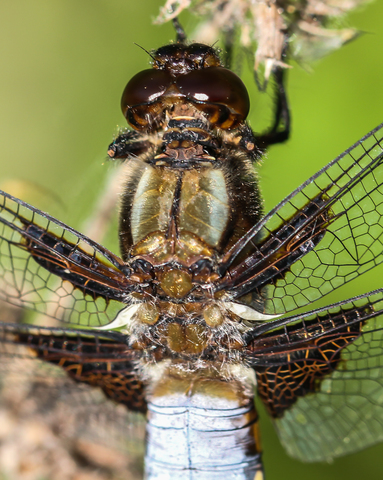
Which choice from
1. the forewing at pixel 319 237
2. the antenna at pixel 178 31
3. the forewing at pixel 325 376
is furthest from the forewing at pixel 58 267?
the antenna at pixel 178 31

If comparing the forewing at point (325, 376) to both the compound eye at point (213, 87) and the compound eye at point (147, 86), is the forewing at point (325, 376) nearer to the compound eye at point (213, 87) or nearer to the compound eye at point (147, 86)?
the compound eye at point (213, 87)

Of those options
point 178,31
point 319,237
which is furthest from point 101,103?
point 319,237

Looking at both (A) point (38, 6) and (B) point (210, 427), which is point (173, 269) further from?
(A) point (38, 6)

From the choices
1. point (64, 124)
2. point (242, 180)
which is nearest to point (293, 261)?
point (242, 180)

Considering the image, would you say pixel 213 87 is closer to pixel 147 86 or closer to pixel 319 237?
pixel 147 86

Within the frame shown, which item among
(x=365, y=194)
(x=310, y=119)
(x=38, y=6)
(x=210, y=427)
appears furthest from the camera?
(x=38, y=6)

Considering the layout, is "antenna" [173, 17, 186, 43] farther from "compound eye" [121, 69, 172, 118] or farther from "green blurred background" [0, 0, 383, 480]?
"compound eye" [121, 69, 172, 118]

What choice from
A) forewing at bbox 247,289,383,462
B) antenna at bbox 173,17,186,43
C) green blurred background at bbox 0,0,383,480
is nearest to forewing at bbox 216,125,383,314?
forewing at bbox 247,289,383,462
